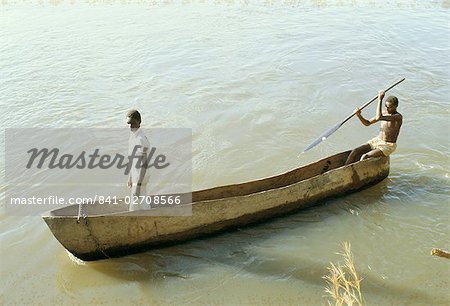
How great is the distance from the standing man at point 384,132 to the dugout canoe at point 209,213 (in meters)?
0.13

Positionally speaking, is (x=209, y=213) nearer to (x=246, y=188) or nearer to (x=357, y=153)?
(x=246, y=188)

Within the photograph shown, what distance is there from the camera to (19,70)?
1032 centimetres

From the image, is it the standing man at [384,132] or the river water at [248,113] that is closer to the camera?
the river water at [248,113]

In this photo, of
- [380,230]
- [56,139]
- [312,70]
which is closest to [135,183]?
[380,230]

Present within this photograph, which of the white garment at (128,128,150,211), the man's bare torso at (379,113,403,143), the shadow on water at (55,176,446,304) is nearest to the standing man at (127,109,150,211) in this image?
the white garment at (128,128,150,211)

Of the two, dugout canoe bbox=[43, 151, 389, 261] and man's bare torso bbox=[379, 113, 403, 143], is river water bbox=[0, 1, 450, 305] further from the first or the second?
man's bare torso bbox=[379, 113, 403, 143]

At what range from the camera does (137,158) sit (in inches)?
171

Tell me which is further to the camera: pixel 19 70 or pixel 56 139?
pixel 19 70

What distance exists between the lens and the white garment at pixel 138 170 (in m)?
4.28

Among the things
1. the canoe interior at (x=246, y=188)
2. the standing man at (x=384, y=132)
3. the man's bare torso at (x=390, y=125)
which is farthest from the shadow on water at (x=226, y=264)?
the man's bare torso at (x=390, y=125)

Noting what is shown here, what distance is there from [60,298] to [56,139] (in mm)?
3711

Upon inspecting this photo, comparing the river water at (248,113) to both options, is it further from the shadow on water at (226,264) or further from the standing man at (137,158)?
the standing man at (137,158)

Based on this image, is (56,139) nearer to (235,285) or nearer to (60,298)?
(60,298)

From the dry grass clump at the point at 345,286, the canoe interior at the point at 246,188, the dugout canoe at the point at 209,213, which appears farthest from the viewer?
the canoe interior at the point at 246,188
